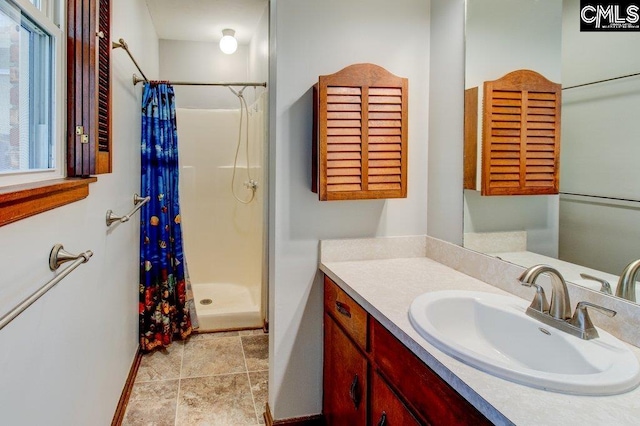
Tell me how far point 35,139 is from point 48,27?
31cm

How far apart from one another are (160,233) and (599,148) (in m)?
2.63

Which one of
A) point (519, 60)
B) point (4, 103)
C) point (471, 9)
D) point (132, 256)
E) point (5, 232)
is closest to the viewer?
point (5, 232)

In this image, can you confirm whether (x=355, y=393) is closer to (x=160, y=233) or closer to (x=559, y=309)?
(x=559, y=309)

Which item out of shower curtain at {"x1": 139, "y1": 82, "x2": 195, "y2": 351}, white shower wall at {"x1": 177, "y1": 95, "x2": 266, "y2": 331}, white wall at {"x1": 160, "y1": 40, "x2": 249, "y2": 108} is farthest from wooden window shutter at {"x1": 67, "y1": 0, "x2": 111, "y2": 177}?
white wall at {"x1": 160, "y1": 40, "x2": 249, "y2": 108}

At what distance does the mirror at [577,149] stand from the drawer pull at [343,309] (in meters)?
0.59

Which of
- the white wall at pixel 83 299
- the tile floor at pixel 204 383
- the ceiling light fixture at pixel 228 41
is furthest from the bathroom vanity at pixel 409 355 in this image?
the ceiling light fixture at pixel 228 41

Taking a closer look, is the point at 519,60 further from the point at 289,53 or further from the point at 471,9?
the point at 289,53

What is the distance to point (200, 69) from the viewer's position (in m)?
4.00

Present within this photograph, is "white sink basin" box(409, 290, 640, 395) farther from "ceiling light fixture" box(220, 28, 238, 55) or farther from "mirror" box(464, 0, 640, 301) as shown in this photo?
"ceiling light fixture" box(220, 28, 238, 55)

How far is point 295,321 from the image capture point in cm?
200

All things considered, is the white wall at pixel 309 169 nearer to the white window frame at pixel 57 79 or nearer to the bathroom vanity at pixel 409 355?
the bathroom vanity at pixel 409 355

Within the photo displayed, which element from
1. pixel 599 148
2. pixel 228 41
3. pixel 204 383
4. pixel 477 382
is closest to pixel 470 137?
pixel 599 148

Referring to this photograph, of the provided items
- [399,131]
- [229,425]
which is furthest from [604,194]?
[229,425]

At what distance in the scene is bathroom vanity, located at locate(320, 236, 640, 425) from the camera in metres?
0.81
